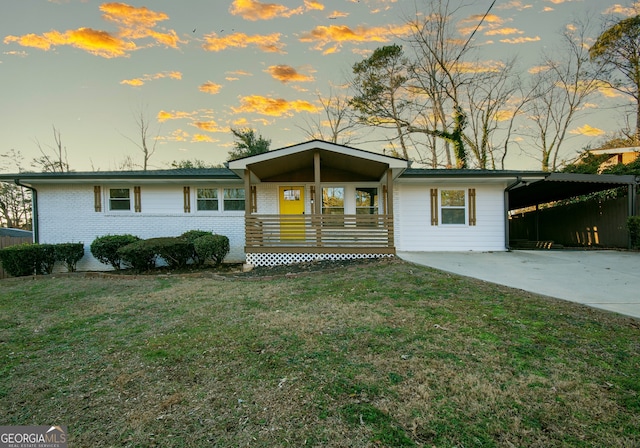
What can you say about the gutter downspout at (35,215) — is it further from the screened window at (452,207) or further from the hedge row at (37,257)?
the screened window at (452,207)

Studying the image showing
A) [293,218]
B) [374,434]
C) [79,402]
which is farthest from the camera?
[293,218]

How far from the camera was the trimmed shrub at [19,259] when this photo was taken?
8.52 m

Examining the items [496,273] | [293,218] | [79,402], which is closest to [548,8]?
[496,273]

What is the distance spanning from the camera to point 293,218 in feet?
29.7

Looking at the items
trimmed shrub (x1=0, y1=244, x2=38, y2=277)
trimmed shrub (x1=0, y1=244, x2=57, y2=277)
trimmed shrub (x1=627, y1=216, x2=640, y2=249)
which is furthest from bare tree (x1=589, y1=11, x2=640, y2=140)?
trimmed shrub (x1=0, y1=244, x2=38, y2=277)

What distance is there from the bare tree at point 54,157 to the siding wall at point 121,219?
13.6m

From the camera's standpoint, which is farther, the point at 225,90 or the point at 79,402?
the point at 225,90

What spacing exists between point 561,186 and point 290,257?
1090cm

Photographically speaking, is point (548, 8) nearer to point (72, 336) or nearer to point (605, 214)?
point (605, 214)

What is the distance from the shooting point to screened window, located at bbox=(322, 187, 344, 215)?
440 inches

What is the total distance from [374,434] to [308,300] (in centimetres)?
310

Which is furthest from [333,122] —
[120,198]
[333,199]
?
[120,198]

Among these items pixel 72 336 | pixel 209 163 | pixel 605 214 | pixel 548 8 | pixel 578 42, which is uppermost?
pixel 578 42

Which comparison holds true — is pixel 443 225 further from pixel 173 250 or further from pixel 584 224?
pixel 173 250
